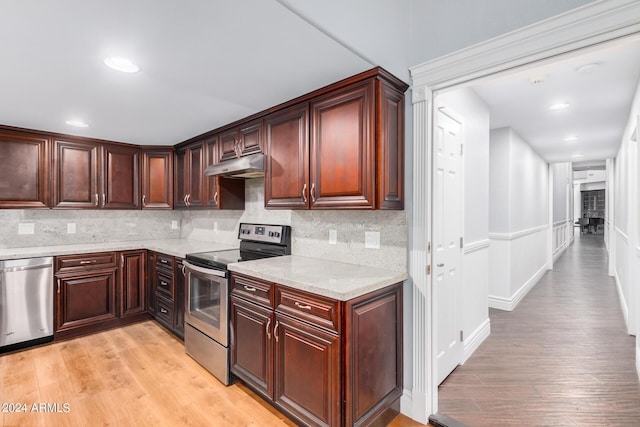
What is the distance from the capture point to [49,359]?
9.33 ft

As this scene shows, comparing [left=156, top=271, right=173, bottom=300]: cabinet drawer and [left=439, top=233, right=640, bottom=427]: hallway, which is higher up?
[left=156, top=271, right=173, bottom=300]: cabinet drawer

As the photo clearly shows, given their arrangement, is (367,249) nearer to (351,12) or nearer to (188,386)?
(351,12)

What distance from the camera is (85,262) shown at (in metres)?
3.34

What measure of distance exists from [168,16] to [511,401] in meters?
3.05

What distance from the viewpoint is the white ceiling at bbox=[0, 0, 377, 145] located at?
1.36 meters

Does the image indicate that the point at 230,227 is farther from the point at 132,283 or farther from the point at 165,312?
the point at 132,283

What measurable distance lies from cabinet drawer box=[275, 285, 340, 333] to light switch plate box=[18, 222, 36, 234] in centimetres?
337

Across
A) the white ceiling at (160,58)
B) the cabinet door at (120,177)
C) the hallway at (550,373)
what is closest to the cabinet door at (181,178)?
the cabinet door at (120,177)

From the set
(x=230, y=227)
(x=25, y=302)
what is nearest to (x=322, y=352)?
(x=230, y=227)

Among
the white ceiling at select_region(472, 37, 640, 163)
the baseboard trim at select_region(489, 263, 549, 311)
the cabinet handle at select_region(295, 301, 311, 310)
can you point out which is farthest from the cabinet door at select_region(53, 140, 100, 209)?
the baseboard trim at select_region(489, 263, 549, 311)

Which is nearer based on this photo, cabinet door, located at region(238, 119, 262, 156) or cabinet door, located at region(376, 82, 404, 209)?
cabinet door, located at region(376, 82, 404, 209)

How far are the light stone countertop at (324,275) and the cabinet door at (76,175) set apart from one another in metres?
2.56

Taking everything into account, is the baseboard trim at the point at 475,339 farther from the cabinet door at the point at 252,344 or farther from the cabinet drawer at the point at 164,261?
the cabinet drawer at the point at 164,261

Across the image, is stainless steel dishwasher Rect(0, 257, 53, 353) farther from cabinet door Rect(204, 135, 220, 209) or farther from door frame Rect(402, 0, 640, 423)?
door frame Rect(402, 0, 640, 423)
